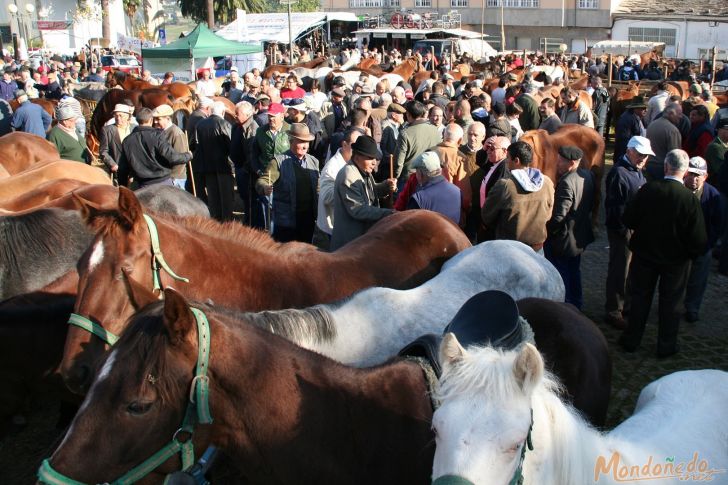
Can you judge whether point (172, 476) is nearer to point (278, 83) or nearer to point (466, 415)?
point (466, 415)

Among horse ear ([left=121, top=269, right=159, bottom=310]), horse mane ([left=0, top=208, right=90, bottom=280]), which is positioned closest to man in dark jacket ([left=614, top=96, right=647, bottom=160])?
horse mane ([left=0, top=208, right=90, bottom=280])

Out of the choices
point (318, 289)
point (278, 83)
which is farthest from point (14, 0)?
point (318, 289)

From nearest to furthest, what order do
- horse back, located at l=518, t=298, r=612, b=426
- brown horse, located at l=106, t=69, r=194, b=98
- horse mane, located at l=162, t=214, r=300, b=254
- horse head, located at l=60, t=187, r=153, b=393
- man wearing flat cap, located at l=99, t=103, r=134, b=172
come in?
1. horse head, located at l=60, t=187, r=153, b=393
2. horse back, located at l=518, t=298, r=612, b=426
3. horse mane, located at l=162, t=214, r=300, b=254
4. man wearing flat cap, located at l=99, t=103, r=134, b=172
5. brown horse, located at l=106, t=69, r=194, b=98

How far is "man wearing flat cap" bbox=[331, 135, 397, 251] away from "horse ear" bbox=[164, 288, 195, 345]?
379 cm

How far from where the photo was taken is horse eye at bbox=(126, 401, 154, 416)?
6.75ft

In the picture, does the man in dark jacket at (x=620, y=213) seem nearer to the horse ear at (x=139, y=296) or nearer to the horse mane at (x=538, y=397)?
the horse mane at (x=538, y=397)

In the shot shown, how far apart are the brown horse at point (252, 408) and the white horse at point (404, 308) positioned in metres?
0.32

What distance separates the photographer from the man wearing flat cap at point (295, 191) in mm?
6902

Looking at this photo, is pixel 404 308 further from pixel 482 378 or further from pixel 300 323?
pixel 482 378

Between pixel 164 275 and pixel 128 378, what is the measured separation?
5.21ft

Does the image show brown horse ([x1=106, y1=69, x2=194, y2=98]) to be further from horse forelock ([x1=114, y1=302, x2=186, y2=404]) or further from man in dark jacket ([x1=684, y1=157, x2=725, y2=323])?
horse forelock ([x1=114, y1=302, x2=186, y2=404])

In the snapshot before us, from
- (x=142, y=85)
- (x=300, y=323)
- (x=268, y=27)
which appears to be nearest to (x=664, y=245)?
(x=300, y=323)

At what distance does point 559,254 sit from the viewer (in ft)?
Answer: 22.5

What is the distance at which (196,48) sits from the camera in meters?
21.7
